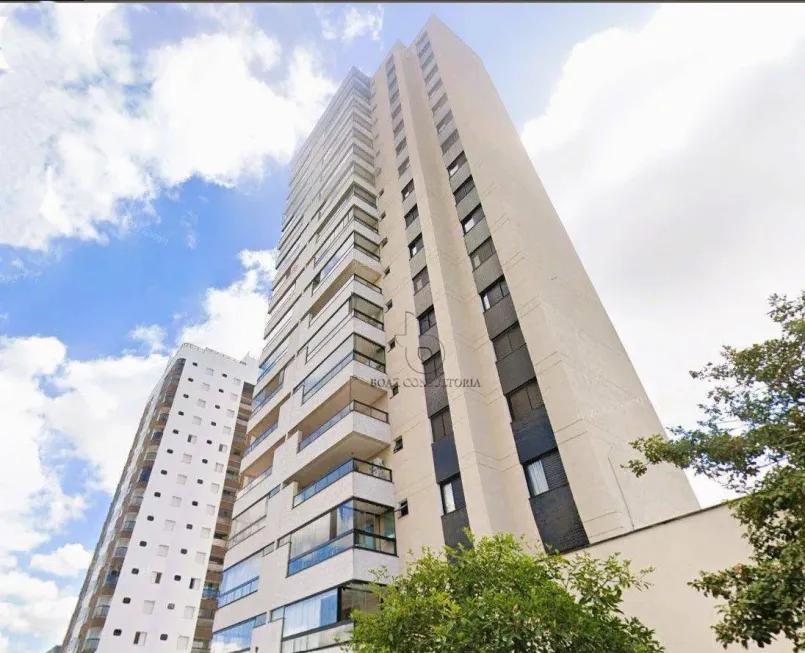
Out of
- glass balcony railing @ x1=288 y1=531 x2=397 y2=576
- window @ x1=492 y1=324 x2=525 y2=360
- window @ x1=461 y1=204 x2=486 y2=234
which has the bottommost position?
glass balcony railing @ x1=288 y1=531 x2=397 y2=576

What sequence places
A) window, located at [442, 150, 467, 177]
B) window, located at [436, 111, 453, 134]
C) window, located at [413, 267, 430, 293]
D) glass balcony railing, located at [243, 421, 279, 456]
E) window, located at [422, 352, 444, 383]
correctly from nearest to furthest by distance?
window, located at [422, 352, 444, 383] → window, located at [413, 267, 430, 293] → glass balcony railing, located at [243, 421, 279, 456] → window, located at [442, 150, 467, 177] → window, located at [436, 111, 453, 134]

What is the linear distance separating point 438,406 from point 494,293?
19.1 ft

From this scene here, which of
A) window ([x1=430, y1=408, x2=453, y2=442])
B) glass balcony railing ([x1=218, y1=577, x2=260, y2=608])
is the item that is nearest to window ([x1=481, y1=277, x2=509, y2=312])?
window ([x1=430, y1=408, x2=453, y2=442])

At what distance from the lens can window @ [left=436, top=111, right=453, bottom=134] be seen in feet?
103

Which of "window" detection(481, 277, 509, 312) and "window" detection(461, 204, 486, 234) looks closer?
"window" detection(481, 277, 509, 312)

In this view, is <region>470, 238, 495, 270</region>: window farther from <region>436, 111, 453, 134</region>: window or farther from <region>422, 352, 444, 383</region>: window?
<region>436, 111, 453, 134</region>: window

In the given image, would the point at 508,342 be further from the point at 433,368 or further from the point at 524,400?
the point at 433,368

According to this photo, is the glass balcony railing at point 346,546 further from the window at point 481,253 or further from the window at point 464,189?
the window at point 464,189

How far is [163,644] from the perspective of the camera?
4088 cm

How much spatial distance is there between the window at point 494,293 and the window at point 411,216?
7829 millimetres

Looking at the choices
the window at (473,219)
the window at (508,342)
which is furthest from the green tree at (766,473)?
the window at (473,219)

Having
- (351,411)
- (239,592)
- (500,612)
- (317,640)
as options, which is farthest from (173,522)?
(500,612)

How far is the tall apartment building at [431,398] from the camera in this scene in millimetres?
16172

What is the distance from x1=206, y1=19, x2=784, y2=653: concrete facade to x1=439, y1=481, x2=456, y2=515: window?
6cm
